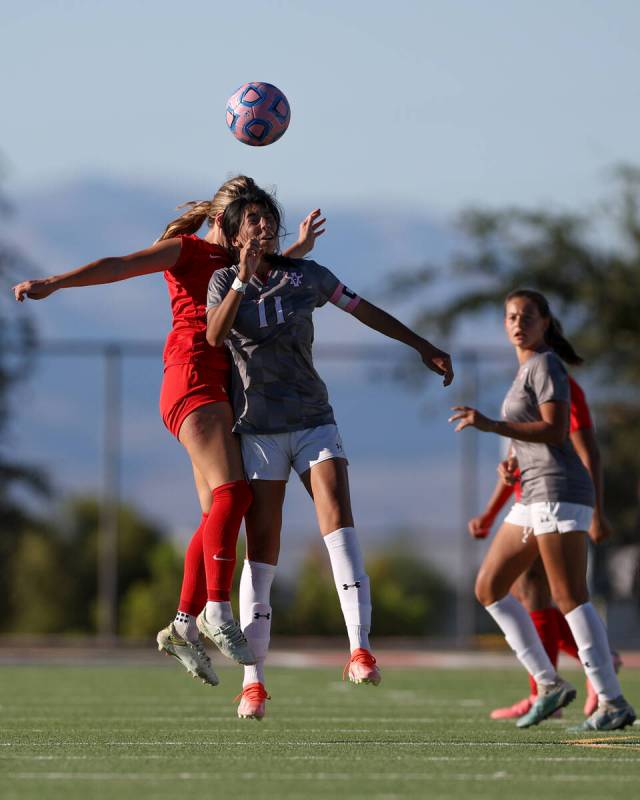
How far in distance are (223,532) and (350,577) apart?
53cm

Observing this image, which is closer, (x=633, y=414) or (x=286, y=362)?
(x=286, y=362)

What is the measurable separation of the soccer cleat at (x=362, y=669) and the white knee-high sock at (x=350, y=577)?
24cm

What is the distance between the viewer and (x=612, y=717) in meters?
7.22

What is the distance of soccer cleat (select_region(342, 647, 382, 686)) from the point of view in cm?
643

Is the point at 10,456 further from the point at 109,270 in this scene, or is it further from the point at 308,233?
the point at 109,270

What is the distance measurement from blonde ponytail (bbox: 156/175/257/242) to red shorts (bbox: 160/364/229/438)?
586mm

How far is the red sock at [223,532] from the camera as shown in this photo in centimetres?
687

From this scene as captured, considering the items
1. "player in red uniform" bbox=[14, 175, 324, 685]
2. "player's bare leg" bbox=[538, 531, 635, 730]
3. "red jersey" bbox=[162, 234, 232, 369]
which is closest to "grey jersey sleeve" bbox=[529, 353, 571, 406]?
"player's bare leg" bbox=[538, 531, 635, 730]

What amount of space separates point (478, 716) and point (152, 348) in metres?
13.5

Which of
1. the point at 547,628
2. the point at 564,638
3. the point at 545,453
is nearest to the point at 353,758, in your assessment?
the point at 545,453

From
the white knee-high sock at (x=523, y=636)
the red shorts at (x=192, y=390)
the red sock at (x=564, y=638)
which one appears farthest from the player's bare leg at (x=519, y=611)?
the red shorts at (x=192, y=390)

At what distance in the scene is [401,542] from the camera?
23219mm

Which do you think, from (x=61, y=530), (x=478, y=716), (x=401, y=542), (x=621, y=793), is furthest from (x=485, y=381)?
(x=621, y=793)

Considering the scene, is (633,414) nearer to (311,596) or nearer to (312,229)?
(311,596)
